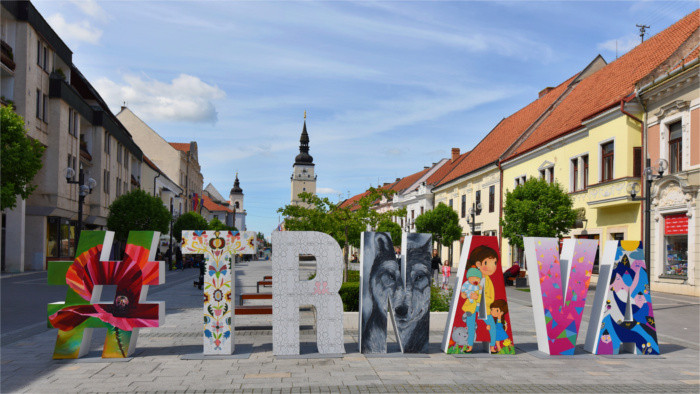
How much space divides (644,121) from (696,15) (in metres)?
5.80

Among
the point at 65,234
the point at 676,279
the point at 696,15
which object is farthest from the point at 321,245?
the point at 65,234

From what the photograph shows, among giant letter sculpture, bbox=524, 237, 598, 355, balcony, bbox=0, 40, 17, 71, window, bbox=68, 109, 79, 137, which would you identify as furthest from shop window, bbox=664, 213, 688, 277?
window, bbox=68, 109, 79, 137

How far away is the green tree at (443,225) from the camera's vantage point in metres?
45.0

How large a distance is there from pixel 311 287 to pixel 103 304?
3166 mm

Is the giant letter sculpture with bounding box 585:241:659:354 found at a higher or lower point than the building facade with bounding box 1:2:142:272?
lower

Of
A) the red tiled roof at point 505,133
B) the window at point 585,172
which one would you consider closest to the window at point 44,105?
the red tiled roof at point 505,133

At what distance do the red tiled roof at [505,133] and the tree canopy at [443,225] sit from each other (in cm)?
376

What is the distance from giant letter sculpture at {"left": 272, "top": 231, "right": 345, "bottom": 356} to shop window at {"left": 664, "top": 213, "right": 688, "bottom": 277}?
1707cm

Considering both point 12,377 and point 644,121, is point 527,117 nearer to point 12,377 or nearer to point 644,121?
point 644,121

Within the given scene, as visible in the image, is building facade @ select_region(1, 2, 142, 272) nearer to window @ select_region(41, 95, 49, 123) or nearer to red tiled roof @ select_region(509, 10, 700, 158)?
window @ select_region(41, 95, 49, 123)

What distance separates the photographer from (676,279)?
69.8 ft

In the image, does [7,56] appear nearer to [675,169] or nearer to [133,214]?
[133,214]

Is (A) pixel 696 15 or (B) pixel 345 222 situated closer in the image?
(B) pixel 345 222

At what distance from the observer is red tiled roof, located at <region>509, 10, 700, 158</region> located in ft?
81.6
